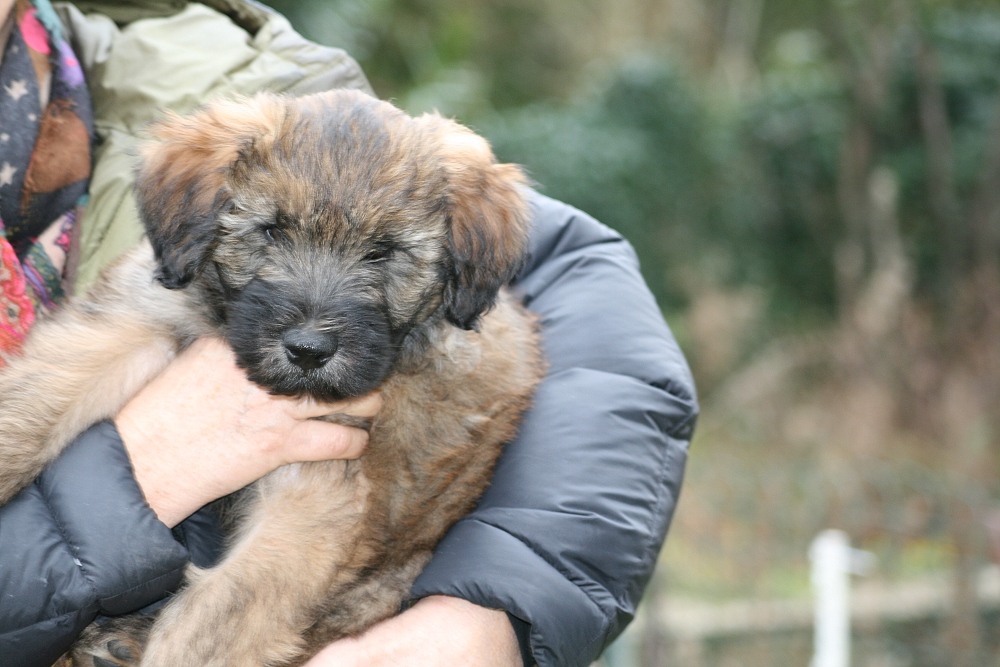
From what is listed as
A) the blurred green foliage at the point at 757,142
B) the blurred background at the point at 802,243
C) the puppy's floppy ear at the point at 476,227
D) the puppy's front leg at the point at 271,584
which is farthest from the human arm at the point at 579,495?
the blurred green foliage at the point at 757,142

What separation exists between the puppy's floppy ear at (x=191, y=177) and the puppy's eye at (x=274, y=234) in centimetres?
11

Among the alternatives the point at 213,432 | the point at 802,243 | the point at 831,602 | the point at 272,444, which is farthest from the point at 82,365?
the point at 802,243

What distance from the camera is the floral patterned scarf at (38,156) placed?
7.00 ft

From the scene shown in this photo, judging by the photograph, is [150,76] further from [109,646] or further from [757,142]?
[757,142]

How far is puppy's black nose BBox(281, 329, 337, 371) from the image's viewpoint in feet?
6.20

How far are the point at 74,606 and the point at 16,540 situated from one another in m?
0.15

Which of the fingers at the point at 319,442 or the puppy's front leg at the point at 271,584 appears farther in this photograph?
the fingers at the point at 319,442

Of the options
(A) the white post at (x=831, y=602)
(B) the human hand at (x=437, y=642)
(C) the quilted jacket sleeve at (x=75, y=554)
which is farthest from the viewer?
(A) the white post at (x=831, y=602)

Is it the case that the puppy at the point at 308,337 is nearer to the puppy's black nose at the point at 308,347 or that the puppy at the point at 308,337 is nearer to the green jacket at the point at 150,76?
the puppy's black nose at the point at 308,347

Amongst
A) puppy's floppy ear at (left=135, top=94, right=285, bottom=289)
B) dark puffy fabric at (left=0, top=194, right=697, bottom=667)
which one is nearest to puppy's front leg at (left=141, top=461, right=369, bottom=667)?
dark puffy fabric at (left=0, top=194, right=697, bottom=667)

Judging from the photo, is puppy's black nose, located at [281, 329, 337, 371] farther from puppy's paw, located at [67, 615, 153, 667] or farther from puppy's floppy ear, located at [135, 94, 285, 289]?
puppy's paw, located at [67, 615, 153, 667]

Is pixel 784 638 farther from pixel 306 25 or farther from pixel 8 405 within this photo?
pixel 306 25

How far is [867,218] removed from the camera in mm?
9773

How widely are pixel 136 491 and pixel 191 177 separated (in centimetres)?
64
